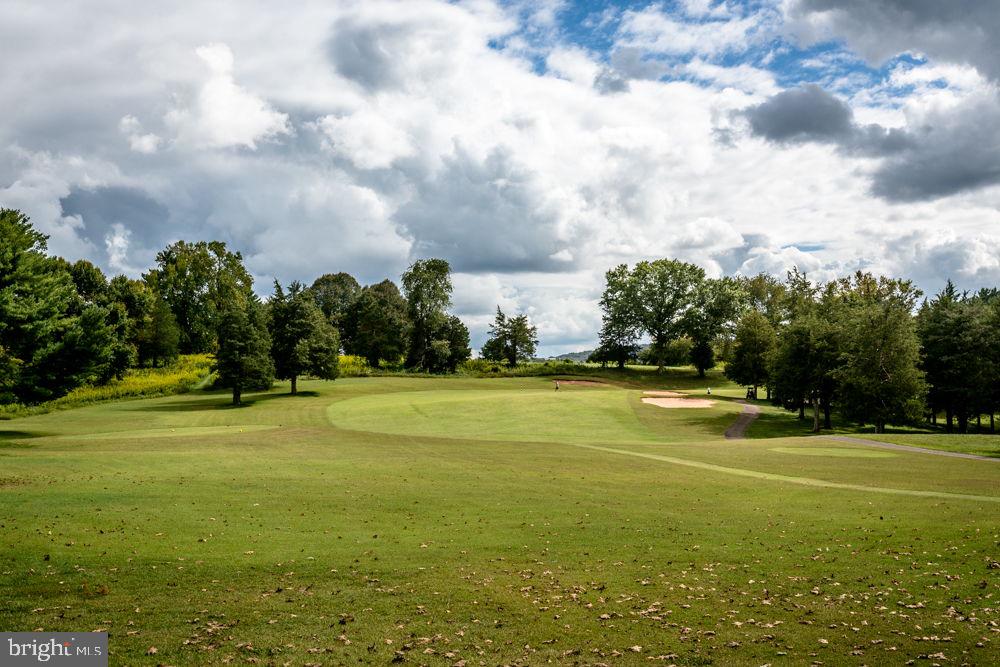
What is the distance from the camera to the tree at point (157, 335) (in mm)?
89250

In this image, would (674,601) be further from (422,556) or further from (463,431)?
(463,431)

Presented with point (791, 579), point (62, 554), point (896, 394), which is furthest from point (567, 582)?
point (896, 394)

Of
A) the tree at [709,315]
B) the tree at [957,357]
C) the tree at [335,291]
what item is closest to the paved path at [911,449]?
the tree at [957,357]

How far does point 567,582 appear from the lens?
1425 cm

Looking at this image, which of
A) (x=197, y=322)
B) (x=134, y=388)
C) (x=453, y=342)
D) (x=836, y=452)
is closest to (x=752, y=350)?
(x=836, y=452)

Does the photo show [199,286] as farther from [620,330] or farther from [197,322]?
[620,330]

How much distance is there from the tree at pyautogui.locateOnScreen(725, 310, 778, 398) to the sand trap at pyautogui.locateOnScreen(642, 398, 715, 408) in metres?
7.15

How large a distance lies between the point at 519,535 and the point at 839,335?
171ft

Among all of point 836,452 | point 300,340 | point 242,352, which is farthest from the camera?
point 300,340

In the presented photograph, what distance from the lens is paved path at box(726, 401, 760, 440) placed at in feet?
174

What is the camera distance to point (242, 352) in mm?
65000

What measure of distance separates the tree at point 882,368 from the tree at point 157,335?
8464cm

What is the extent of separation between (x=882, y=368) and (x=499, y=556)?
51.6 metres

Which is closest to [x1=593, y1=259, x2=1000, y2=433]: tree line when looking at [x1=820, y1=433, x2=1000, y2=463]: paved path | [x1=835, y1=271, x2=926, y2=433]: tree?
[x1=835, y1=271, x2=926, y2=433]: tree
